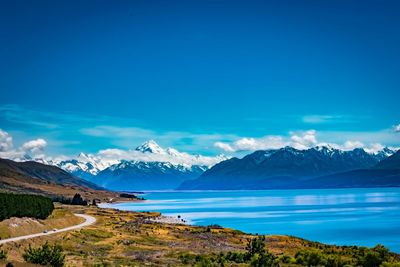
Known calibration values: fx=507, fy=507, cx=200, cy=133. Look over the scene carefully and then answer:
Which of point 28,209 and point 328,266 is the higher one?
point 28,209

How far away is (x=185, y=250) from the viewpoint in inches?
3369

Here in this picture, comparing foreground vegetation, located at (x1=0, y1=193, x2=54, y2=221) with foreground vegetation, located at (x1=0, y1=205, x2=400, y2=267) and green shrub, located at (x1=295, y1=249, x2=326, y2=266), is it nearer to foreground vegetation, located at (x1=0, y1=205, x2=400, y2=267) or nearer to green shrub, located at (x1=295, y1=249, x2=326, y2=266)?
foreground vegetation, located at (x1=0, y1=205, x2=400, y2=267)

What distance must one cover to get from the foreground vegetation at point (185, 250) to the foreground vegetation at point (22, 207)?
34.5ft

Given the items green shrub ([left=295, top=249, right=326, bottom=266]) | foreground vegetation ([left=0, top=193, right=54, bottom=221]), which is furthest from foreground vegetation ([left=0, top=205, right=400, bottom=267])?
foreground vegetation ([left=0, top=193, right=54, bottom=221])

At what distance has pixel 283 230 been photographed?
15462cm

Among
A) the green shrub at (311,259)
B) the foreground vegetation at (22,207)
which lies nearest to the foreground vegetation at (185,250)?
the green shrub at (311,259)

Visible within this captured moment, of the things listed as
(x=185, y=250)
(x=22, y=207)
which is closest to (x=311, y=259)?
(x=185, y=250)

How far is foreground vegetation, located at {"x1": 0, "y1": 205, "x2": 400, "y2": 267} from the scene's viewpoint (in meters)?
67.8

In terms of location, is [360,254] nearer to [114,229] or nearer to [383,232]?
[114,229]

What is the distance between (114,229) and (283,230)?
60942mm

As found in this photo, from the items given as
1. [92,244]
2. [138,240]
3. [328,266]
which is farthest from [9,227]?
[328,266]

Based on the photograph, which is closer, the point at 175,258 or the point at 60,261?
the point at 60,261

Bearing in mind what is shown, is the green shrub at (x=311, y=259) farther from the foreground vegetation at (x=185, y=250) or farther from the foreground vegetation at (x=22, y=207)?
the foreground vegetation at (x=22, y=207)

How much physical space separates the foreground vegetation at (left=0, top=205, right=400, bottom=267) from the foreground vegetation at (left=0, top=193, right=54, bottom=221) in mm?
10504
